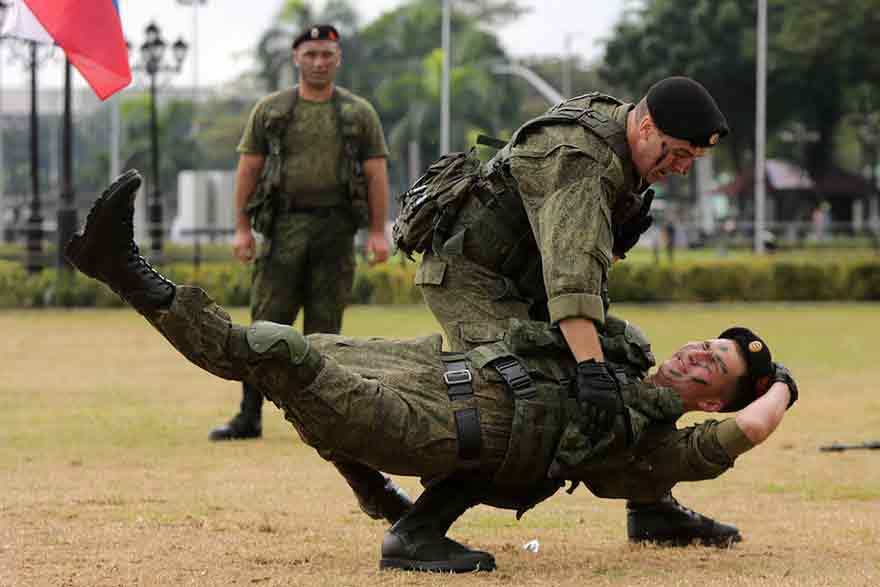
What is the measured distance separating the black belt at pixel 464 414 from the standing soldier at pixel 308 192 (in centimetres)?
416

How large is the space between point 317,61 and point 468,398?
4404 mm

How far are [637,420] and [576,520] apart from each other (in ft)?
5.50

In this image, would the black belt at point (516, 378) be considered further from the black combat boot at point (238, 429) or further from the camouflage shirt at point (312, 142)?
the black combat boot at point (238, 429)

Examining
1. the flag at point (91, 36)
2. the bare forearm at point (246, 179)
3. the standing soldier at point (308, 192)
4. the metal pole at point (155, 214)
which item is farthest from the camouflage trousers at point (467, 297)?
the metal pole at point (155, 214)

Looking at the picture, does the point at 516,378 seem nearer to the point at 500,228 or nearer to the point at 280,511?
the point at 500,228

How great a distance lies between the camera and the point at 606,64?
2889 inches

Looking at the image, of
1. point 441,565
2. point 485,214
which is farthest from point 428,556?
point 485,214

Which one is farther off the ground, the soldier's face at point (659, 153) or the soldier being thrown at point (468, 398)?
the soldier's face at point (659, 153)

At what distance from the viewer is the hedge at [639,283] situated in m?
26.9

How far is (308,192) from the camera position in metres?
10.2

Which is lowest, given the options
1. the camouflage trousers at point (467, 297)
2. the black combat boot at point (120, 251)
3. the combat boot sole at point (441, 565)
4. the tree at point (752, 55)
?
the combat boot sole at point (441, 565)

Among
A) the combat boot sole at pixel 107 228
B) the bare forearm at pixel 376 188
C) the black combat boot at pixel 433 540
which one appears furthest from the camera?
the bare forearm at pixel 376 188

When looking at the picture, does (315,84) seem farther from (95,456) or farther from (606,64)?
(606,64)

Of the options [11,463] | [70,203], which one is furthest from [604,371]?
[70,203]
